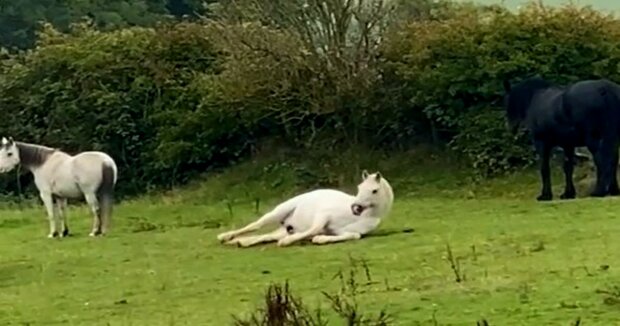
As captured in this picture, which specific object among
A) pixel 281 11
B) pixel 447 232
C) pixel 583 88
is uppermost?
pixel 281 11

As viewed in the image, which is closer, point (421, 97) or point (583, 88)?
point (583, 88)

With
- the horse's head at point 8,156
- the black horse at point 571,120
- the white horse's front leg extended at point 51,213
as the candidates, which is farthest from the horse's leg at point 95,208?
the black horse at point 571,120

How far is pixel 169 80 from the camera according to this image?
2888 cm

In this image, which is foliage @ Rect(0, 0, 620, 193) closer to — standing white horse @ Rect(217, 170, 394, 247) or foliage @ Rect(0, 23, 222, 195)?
foliage @ Rect(0, 23, 222, 195)

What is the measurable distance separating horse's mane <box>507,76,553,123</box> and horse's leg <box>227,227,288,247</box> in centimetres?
629

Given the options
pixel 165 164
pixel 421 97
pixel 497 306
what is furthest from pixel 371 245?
pixel 165 164

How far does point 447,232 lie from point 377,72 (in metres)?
10.6

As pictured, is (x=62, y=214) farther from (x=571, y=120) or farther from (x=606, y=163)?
(x=606, y=163)

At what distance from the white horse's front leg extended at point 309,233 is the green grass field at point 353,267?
0.16 m

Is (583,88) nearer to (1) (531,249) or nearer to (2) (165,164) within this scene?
(1) (531,249)

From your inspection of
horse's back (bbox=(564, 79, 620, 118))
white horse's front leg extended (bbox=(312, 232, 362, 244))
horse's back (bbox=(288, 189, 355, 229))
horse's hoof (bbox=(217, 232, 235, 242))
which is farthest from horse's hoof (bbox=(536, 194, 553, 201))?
horse's hoof (bbox=(217, 232, 235, 242))

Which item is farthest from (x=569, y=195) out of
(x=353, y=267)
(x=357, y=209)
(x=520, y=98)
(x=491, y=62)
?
(x=353, y=267)

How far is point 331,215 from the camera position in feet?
51.9

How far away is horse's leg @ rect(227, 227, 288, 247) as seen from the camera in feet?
51.8
